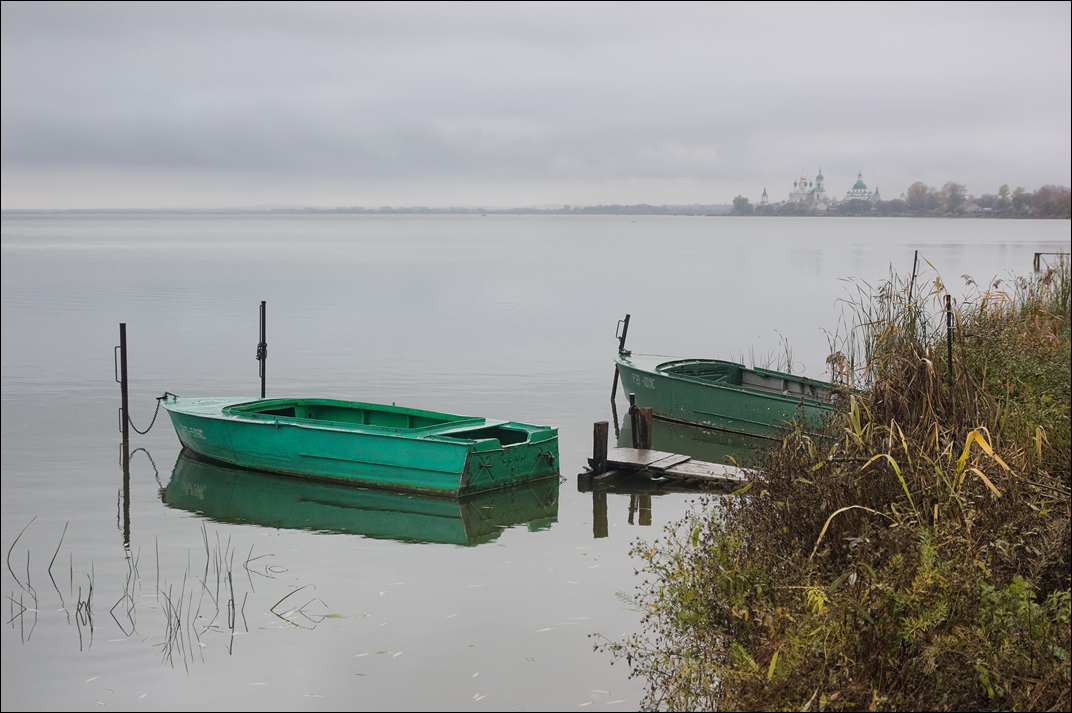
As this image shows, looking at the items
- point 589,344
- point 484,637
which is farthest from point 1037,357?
point 589,344

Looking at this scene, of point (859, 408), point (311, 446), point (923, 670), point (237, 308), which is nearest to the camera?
point (923, 670)

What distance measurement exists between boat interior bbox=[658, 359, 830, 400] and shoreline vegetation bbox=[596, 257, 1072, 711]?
859 centimetres

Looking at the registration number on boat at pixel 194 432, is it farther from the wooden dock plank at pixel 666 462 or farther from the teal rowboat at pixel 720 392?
the teal rowboat at pixel 720 392

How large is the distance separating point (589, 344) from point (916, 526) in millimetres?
29348

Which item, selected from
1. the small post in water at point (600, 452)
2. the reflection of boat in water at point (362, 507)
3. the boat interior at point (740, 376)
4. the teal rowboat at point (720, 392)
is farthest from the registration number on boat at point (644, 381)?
the reflection of boat in water at point (362, 507)

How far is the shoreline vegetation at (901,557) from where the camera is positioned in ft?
20.0

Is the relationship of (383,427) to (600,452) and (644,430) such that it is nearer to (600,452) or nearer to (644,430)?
(600,452)

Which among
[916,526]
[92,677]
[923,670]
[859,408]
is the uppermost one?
[859,408]

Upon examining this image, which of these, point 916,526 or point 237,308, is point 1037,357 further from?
point 237,308

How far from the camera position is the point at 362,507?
13875 millimetres

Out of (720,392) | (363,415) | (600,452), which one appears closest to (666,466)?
(600,452)

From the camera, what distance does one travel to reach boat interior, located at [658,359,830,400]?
747 inches

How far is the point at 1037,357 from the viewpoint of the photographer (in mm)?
9492

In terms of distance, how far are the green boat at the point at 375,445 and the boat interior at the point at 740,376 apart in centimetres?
551
